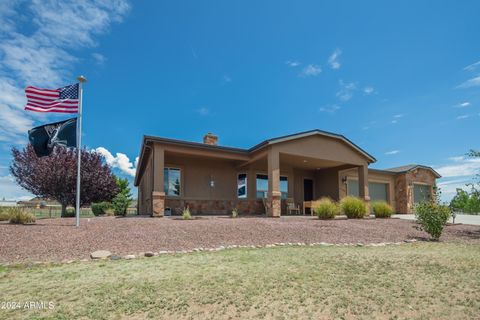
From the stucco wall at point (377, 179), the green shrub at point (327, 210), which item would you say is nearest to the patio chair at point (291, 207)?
the stucco wall at point (377, 179)

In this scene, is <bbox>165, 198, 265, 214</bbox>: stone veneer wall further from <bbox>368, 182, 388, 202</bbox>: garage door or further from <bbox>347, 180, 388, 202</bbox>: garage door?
<bbox>368, 182, 388, 202</bbox>: garage door

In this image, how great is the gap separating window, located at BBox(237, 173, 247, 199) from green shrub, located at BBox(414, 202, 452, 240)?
30.3 feet

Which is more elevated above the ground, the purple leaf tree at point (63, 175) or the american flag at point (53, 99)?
the american flag at point (53, 99)

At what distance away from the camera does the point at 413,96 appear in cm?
1228

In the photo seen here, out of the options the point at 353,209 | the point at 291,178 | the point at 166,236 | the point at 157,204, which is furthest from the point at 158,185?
the point at 291,178

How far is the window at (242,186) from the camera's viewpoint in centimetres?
1679

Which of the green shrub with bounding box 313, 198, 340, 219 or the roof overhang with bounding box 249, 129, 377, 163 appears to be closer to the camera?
the green shrub with bounding box 313, 198, 340, 219

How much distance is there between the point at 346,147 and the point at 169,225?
1165 centimetres

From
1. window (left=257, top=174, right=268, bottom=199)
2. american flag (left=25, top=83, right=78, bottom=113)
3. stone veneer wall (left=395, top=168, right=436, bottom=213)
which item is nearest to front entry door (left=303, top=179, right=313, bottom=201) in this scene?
window (left=257, top=174, right=268, bottom=199)

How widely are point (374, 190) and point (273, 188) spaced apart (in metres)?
11.2

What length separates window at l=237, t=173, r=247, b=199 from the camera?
16791 millimetres

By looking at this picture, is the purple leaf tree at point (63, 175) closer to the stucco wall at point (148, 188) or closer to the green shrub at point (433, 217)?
the stucco wall at point (148, 188)

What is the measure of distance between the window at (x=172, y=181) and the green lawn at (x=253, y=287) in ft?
29.7

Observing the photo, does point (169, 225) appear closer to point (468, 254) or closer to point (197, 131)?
point (468, 254)
